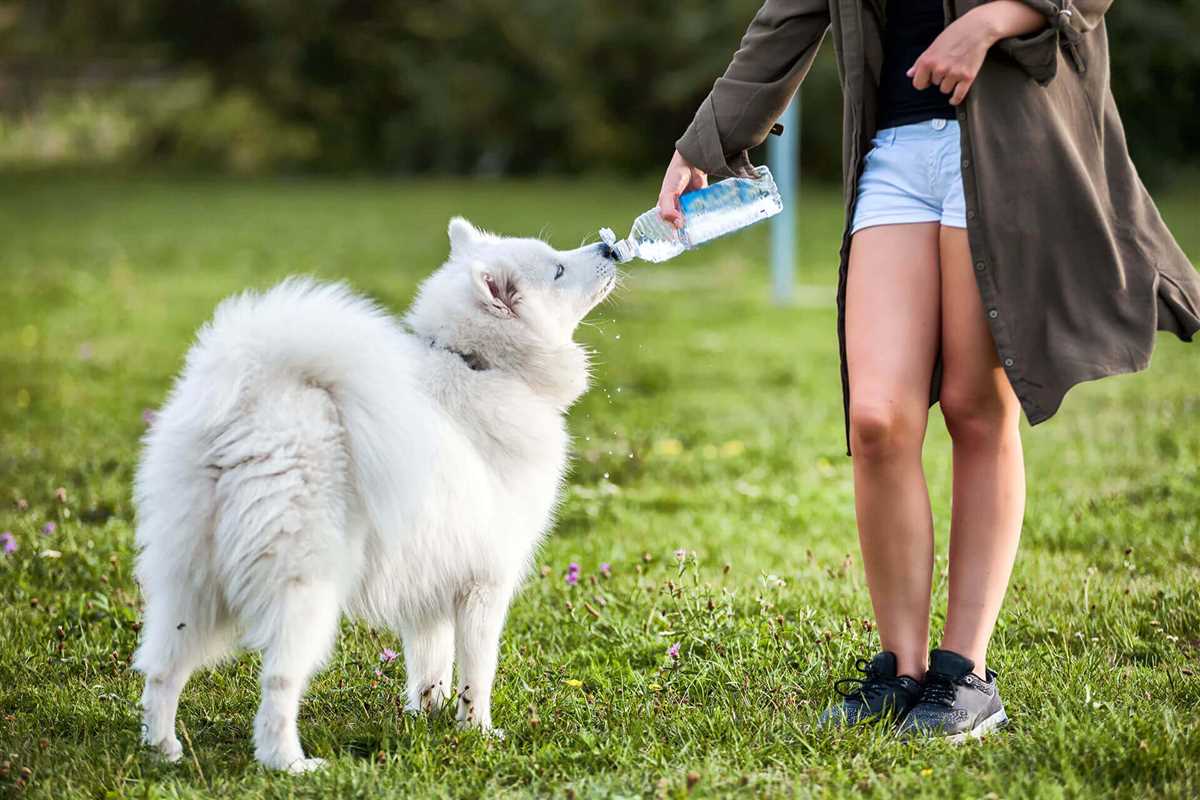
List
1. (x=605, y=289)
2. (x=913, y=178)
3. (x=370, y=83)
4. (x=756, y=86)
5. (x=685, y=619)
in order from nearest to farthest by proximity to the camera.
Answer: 1. (x=913, y=178)
2. (x=756, y=86)
3. (x=605, y=289)
4. (x=685, y=619)
5. (x=370, y=83)

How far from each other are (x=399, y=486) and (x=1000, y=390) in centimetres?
144

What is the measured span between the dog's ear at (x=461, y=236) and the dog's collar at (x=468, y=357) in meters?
0.43

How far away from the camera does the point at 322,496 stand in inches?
116

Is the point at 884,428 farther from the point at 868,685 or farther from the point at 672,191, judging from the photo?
the point at 672,191

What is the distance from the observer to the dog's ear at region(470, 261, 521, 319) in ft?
11.4

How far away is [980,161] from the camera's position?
116 inches

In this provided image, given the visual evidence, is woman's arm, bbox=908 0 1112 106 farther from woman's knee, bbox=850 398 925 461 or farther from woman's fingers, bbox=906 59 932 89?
woman's knee, bbox=850 398 925 461

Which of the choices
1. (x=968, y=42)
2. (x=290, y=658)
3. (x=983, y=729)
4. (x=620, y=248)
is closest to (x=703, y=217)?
(x=620, y=248)

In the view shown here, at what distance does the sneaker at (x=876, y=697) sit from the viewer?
3260 mm

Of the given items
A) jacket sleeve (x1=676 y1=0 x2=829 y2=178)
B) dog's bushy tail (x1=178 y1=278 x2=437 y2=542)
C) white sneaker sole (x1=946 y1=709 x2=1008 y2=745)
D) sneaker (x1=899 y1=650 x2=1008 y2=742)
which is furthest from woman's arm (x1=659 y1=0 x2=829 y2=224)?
white sneaker sole (x1=946 y1=709 x2=1008 y2=745)

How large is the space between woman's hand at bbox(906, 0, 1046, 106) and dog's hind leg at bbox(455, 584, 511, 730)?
1615 mm

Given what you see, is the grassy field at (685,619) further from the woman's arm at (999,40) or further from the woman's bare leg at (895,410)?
the woman's arm at (999,40)

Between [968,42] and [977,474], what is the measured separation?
1.04 m

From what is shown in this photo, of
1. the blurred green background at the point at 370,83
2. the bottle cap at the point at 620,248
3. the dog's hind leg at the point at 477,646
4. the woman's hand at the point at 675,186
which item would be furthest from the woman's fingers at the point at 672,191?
the blurred green background at the point at 370,83
